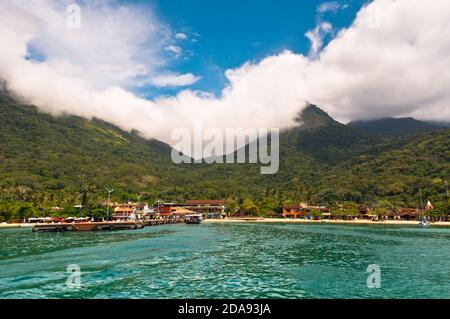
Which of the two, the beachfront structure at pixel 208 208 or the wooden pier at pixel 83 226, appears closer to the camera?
the wooden pier at pixel 83 226

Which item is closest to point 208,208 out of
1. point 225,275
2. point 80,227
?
point 80,227

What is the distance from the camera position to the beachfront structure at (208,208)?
6678 inches

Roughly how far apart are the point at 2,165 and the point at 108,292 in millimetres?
216725

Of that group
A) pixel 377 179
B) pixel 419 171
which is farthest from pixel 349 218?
pixel 419 171

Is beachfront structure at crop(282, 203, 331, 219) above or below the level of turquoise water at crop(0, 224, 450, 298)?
below

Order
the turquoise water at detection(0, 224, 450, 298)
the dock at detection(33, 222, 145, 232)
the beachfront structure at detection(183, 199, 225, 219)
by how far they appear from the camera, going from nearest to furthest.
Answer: the turquoise water at detection(0, 224, 450, 298), the dock at detection(33, 222, 145, 232), the beachfront structure at detection(183, 199, 225, 219)

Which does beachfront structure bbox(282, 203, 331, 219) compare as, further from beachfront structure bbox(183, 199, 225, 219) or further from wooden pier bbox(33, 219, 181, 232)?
wooden pier bbox(33, 219, 181, 232)

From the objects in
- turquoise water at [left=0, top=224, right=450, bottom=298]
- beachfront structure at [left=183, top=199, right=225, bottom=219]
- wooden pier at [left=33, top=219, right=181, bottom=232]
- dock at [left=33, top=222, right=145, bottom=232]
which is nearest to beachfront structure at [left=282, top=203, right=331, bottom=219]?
beachfront structure at [left=183, top=199, right=225, bottom=219]

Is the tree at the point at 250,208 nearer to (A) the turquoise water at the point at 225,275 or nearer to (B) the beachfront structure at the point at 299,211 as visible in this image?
(B) the beachfront structure at the point at 299,211

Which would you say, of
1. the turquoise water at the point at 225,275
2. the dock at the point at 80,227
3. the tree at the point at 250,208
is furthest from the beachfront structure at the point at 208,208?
the turquoise water at the point at 225,275

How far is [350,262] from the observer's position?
3120cm

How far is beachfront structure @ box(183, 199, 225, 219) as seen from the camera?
169625mm
